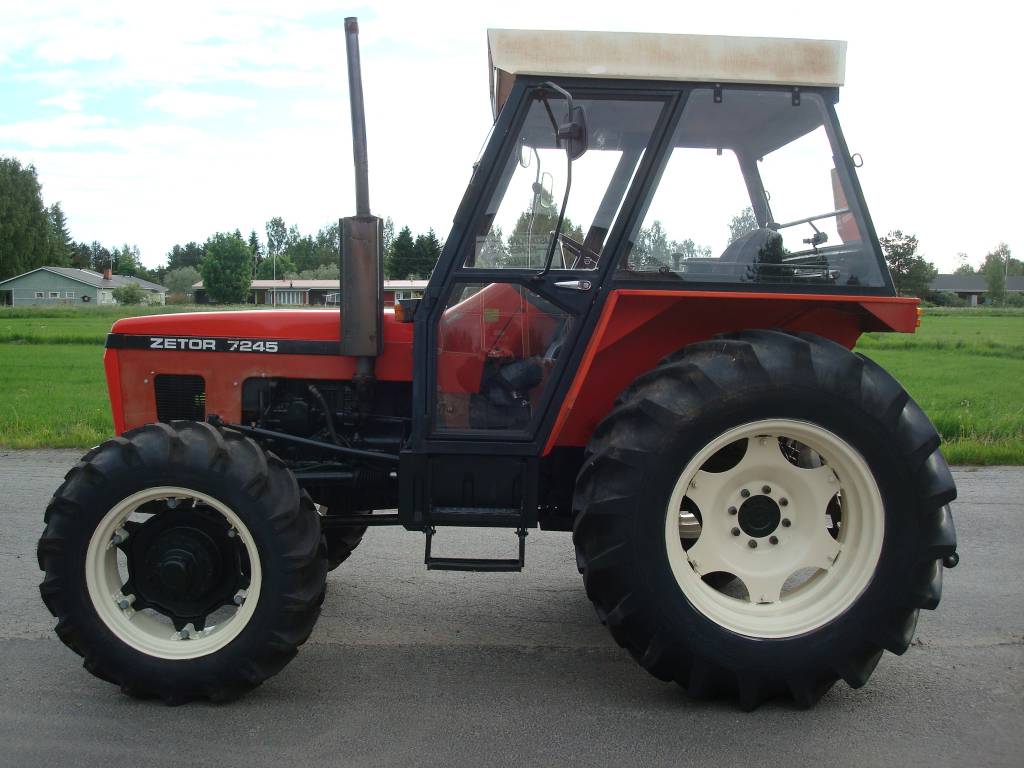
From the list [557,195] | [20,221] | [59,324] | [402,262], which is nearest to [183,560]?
[402,262]

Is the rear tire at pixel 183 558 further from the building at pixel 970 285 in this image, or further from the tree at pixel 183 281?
the building at pixel 970 285

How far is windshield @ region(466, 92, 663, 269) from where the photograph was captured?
3.52 m

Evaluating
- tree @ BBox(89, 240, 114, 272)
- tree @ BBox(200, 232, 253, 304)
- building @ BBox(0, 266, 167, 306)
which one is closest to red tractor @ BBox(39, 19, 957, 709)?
tree @ BBox(200, 232, 253, 304)

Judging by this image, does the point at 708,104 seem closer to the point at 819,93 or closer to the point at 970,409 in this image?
the point at 819,93

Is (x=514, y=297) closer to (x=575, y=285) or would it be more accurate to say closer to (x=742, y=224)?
(x=575, y=285)

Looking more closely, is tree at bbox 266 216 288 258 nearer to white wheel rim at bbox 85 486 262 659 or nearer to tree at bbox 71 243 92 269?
tree at bbox 71 243 92 269

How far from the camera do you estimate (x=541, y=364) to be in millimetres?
3594

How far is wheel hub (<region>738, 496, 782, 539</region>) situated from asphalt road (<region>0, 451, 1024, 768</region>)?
0.67 meters

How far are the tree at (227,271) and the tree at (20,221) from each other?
19.1 metres

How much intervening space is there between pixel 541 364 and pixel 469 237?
591 millimetres

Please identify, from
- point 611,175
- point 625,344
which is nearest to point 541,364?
point 625,344

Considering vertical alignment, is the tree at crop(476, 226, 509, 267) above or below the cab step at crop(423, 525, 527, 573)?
above

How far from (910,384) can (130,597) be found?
15951 millimetres

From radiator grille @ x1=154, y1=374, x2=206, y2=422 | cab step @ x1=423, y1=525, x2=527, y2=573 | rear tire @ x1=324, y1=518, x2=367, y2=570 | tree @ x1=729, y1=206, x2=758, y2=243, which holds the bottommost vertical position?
rear tire @ x1=324, y1=518, x2=367, y2=570
